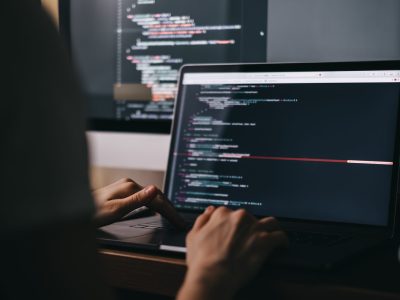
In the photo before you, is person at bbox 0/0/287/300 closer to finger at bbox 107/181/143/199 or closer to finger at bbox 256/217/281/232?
finger at bbox 256/217/281/232

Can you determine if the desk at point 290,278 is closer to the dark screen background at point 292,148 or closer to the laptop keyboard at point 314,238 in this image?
the laptop keyboard at point 314,238

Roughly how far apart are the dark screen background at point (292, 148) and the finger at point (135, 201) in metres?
0.17

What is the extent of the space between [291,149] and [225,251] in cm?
40

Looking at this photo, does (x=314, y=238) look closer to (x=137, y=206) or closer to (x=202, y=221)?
(x=202, y=221)

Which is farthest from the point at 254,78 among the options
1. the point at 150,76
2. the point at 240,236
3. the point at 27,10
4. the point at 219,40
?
the point at 27,10

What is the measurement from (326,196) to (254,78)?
260 mm

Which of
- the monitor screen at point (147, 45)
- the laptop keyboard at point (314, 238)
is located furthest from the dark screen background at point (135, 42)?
the laptop keyboard at point (314, 238)

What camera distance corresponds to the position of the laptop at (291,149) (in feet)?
3.21

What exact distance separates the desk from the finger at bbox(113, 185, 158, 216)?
146mm

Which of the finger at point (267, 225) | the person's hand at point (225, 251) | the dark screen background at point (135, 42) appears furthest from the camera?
the dark screen background at point (135, 42)

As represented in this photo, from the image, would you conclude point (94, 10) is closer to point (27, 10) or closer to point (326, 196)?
point (326, 196)

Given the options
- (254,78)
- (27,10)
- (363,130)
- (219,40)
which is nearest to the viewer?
(27,10)

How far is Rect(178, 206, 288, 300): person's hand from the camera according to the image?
66cm

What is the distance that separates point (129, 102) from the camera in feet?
4.49
